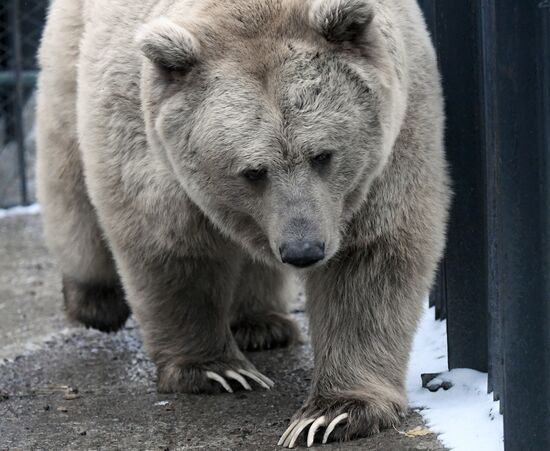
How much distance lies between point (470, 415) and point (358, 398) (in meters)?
0.38

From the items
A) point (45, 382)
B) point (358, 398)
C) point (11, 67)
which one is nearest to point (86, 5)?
point (45, 382)

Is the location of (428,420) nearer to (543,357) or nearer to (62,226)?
(543,357)

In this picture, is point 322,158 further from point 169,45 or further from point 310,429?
point 310,429

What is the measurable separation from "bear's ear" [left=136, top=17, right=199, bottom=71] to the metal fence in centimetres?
93

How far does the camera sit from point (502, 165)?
325 centimetres

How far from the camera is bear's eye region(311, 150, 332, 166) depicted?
12.1 ft

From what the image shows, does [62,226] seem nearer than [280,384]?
No

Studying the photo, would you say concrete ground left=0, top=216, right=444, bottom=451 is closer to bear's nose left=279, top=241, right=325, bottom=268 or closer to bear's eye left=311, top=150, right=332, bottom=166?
bear's nose left=279, top=241, right=325, bottom=268

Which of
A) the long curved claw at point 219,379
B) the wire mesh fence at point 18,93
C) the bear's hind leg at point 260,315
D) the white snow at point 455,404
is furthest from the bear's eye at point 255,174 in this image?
the wire mesh fence at point 18,93

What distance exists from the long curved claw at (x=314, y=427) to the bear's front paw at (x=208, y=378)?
0.77 m

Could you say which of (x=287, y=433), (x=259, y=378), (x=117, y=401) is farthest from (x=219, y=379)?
(x=287, y=433)

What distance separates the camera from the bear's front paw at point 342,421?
3.95m

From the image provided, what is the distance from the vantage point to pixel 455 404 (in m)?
4.20

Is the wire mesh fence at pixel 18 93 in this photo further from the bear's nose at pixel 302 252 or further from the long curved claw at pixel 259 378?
the bear's nose at pixel 302 252
